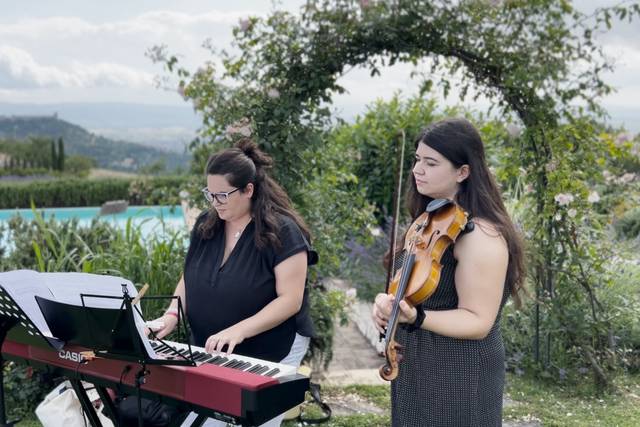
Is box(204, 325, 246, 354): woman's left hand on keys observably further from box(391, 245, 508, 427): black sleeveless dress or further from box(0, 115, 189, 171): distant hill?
box(0, 115, 189, 171): distant hill

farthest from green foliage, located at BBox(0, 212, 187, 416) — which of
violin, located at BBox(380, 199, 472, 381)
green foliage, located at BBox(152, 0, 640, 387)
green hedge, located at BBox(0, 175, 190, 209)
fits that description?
green hedge, located at BBox(0, 175, 190, 209)

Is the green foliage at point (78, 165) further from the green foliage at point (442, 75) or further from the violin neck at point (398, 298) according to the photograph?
the violin neck at point (398, 298)

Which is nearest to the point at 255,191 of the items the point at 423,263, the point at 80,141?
the point at 423,263

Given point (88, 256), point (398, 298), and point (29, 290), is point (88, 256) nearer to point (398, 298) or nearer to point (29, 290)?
point (29, 290)

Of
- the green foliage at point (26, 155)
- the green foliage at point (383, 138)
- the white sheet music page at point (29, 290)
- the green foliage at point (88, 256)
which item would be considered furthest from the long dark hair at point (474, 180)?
the green foliage at point (26, 155)

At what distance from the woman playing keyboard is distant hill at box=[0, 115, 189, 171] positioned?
42972mm

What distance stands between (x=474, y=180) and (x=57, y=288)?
131 centimetres

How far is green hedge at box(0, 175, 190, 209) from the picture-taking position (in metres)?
17.6

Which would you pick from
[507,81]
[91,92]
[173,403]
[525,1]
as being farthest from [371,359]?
[91,92]

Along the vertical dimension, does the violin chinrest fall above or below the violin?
above

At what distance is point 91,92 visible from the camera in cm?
16962

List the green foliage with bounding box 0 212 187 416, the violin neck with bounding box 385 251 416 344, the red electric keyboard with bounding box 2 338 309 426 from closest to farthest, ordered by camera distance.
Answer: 1. the violin neck with bounding box 385 251 416 344
2. the red electric keyboard with bounding box 2 338 309 426
3. the green foliage with bounding box 0 212 187 416

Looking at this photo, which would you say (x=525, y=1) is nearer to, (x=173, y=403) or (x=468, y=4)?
(x=468, y=4)

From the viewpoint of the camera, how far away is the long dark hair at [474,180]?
1.91 meters
